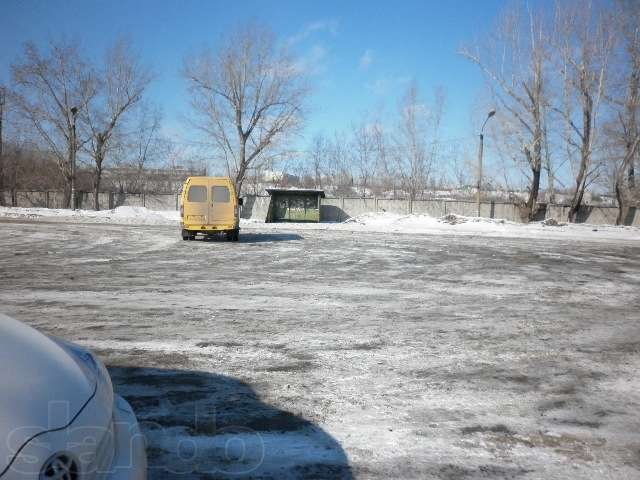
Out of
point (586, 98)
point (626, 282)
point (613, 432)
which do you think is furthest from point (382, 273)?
point (586, 98)

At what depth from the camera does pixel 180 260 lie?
11.8m

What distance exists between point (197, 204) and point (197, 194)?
36 centimetres

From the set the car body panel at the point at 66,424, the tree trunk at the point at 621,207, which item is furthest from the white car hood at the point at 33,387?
the tree trunk at the point at 621,207

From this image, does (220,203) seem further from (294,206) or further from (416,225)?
(294,206)

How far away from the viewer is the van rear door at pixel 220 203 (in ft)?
54.5

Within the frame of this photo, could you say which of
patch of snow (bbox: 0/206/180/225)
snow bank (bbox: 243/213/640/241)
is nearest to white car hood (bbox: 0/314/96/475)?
snow bank (bbox: 243/213/640/241)

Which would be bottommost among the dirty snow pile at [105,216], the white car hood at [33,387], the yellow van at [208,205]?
the dirty snow pile at [105,216]

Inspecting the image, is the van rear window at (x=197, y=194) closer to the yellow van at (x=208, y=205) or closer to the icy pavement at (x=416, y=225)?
the yellow van at (x=208, y=205)

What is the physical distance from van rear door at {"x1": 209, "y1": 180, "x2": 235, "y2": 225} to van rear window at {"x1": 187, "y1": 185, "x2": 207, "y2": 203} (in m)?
0.21

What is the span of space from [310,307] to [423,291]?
245 cm

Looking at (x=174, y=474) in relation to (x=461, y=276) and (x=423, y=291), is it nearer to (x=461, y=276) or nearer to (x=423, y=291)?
(x=423, y=291)

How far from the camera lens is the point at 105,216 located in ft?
103

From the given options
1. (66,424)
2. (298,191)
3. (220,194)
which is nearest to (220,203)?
(220,194)

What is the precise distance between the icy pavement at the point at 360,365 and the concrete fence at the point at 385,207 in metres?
26.4
